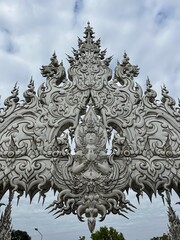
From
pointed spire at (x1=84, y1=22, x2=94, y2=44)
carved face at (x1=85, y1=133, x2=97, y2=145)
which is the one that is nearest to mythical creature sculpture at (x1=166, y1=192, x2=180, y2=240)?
carved face at (x1=85, y1=133, x2=97, y2=145)

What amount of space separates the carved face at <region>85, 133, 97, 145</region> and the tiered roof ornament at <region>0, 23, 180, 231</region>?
2 cm

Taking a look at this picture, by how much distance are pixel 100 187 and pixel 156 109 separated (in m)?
2.10

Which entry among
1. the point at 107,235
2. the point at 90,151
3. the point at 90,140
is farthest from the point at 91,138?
Result: the point at 107,235

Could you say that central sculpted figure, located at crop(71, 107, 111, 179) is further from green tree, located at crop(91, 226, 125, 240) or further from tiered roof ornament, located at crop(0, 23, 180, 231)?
green tree, located at crop(91, 226, 125, 240)

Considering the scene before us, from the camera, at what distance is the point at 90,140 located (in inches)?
198

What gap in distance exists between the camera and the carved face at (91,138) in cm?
502

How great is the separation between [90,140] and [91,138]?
0.16 feet

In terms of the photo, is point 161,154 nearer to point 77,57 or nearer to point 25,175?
point 25,175

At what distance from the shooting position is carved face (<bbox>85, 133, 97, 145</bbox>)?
502cm

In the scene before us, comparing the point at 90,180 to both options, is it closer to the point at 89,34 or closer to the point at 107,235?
the point at 89,34

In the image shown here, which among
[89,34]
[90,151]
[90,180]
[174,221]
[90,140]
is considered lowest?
[174,221]

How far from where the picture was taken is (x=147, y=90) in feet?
19.2

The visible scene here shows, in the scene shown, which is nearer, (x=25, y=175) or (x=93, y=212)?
(x=93, y=212)

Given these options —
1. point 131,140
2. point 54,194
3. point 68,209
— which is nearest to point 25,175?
point 54,194
